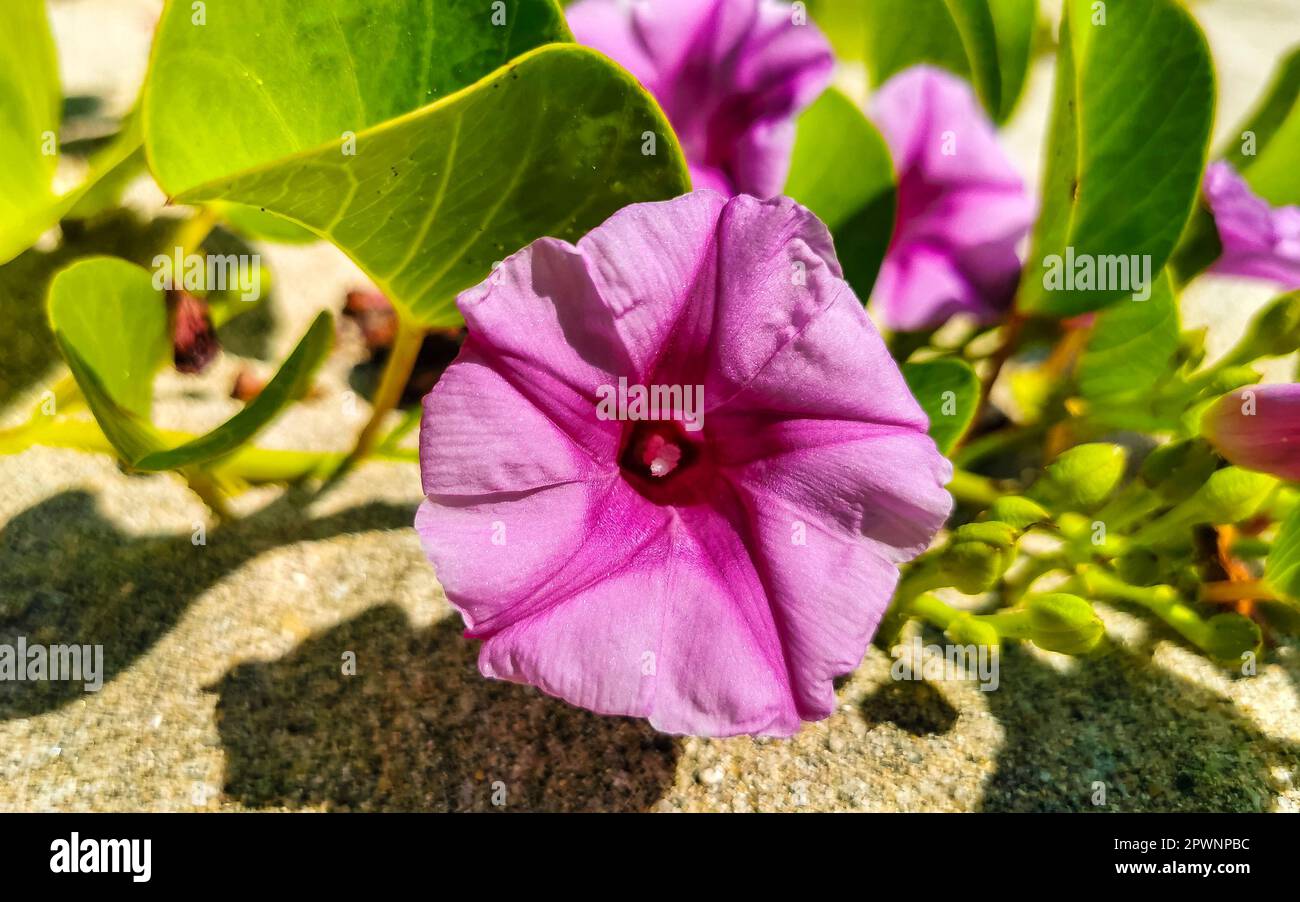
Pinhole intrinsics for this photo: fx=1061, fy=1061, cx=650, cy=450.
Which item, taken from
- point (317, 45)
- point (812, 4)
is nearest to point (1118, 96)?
point (812, 4)

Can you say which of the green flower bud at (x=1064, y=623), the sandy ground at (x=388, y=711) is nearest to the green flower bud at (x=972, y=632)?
the green flower bud at (x=1064, y=623)

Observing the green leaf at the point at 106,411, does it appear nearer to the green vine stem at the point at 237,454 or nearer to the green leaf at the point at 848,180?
the green vine stem at the point at 237,454

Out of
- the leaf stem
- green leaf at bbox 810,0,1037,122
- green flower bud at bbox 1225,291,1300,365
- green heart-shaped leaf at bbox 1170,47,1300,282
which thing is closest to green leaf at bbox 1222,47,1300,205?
green heart-shaped leaf at bbox 1170,47,1300,282

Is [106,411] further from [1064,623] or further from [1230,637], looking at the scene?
[1230,637]

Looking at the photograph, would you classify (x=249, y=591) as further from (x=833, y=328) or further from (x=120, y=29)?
(x=120, y=29)

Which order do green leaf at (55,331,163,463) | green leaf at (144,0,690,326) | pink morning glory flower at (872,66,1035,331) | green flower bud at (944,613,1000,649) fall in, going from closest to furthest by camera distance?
green leaf at (144,0,690,326)
green leaf at (55,331,163,463)
green flower bud at (944,613,1000,649)
pink morning glory flower at (872,66,1035,331)

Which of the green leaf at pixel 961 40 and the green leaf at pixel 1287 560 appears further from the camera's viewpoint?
the green leaf at pixel 961 40

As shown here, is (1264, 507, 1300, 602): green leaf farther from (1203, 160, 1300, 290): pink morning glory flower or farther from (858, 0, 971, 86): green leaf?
(858, 0, 971, 86): green leaf
